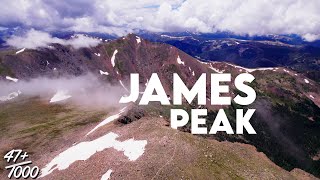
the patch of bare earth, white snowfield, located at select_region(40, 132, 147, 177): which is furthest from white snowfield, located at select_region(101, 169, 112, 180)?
white snowfield, located at select_region(40, 132, 147, 177)

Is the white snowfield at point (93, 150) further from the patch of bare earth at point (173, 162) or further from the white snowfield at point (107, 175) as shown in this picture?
the white snowfield at point (107, 175)

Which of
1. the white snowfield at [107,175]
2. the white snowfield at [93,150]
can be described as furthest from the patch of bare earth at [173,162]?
the white snowfield at [93,150]

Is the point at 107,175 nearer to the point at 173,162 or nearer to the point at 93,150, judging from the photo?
the point at 173,162

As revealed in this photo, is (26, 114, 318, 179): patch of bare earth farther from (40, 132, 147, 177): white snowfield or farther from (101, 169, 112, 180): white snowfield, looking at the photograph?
(40, 132, 147, 177): white snowfield

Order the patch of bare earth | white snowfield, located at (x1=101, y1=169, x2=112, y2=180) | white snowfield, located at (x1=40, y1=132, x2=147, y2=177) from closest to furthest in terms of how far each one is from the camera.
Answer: the patch of bare earth, white snowfield, located at (x1=101, y1=169, x2=112, y2=180), white snowfield, located at (x1=40, y1=132, x2=147, y2=177)

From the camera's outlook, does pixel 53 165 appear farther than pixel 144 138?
Yes

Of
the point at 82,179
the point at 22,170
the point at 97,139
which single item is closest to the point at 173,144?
the point at 82,179

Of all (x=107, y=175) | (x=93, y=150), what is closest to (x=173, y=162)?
(x=107, y=175)

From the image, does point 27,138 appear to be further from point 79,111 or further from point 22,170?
point 79,111
